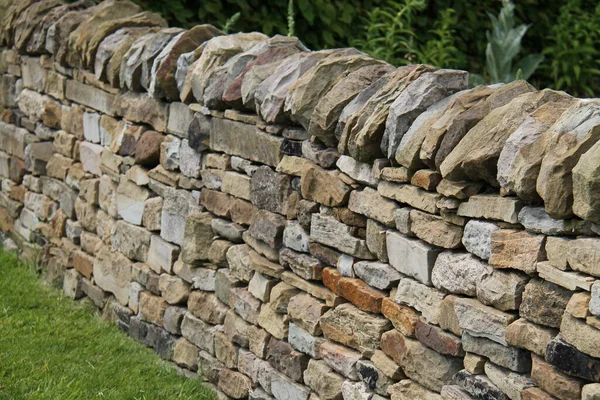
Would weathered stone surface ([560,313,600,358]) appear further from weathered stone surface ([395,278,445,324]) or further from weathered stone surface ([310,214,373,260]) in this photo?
weathered stone surface ([310,214,373,260])

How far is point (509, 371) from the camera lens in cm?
292

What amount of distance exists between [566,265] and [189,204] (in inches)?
92.5

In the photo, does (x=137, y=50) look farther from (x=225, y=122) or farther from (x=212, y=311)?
(x=212, y=311)

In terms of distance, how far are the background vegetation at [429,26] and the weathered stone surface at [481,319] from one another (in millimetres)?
3797

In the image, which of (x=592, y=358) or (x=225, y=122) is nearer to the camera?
(x=592, y=358)

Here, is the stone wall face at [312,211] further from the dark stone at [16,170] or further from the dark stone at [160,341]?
the dark stone at [16,170]

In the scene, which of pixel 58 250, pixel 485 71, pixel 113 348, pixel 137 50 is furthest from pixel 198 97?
pixel 485 71

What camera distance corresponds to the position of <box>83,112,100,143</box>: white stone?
549 cm

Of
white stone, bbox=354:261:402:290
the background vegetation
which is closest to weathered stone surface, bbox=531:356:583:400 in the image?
white stone, bbox=354:261:402:290

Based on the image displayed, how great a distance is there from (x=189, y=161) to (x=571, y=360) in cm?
242

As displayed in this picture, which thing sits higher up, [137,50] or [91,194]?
[137,50]

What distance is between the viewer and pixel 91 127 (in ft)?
18.3

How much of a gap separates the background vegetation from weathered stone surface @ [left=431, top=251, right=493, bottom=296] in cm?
364

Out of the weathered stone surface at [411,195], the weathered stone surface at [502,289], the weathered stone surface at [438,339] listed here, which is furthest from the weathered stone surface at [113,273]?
the weathered stone surface at [502,289]
